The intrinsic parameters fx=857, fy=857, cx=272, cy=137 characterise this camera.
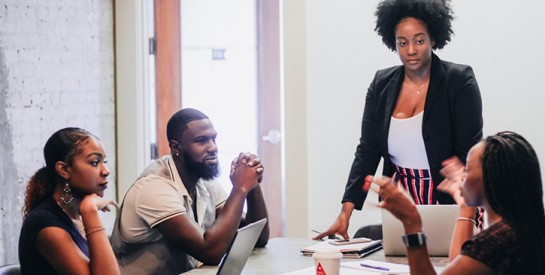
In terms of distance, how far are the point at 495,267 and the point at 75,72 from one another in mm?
3422

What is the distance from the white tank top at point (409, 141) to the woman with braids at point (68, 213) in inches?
48.0

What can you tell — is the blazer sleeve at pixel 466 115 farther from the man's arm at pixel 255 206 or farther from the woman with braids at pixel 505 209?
the woman with braids at pixel 505 209

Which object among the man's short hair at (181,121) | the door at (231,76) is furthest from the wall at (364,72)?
the man's short hair at (181,121)

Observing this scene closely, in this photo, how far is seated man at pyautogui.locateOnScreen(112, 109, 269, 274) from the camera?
2.92 m

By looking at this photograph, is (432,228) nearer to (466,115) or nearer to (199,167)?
(466,115)

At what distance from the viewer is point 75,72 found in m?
4.88

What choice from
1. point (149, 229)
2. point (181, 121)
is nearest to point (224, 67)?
point (181, 121)

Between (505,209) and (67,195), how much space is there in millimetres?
1386

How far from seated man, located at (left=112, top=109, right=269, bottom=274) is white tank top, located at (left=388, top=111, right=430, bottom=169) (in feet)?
1.93

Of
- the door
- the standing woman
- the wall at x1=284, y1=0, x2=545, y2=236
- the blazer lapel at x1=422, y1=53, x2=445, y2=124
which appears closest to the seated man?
the standing woman

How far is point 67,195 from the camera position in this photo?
106 inches

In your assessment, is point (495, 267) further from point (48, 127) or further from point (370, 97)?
point (48, 127)

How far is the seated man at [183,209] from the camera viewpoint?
292 cm

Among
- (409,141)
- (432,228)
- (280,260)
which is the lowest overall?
(280,260)
